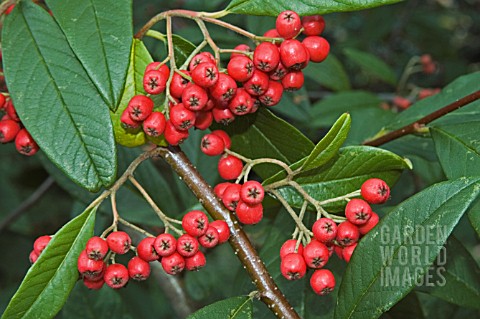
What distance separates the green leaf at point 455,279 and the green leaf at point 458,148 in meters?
0.39

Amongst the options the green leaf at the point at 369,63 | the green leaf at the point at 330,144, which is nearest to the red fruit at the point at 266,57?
the green leaf at the point at 330,144

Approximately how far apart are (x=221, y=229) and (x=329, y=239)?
0.29 meters

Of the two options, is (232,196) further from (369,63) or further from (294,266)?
(369,63)

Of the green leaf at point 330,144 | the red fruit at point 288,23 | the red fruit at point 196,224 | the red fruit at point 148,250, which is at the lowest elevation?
the red fruit at point 148,250

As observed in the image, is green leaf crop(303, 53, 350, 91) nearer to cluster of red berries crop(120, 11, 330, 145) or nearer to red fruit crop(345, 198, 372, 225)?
cluster of red berries crop(120, 11, 330, 145)

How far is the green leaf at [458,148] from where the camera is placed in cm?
198

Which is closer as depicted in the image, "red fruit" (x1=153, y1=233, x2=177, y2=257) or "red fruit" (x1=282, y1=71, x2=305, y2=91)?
"red fruit" (x1=153, y1=233, x2=177, y2=257)

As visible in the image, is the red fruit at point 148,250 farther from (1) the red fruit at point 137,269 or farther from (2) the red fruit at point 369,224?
(2) the red fruit at point 369,224

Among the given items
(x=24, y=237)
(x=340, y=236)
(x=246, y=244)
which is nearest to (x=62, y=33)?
(x=246, y=244)

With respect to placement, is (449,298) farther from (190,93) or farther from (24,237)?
(24,237)

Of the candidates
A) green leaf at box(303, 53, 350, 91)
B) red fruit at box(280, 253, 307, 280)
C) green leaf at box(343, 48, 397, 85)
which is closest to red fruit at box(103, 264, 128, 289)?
red fruit at box(280, 253, 307, 280)

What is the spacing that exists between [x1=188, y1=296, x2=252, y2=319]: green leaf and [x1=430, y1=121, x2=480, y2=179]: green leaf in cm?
72

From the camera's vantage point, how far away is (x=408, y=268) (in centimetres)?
164

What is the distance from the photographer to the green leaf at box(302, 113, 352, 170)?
170cm
